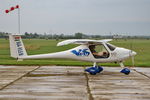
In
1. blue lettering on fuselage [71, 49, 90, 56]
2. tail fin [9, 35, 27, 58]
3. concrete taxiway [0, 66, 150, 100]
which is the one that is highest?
tail fin [9, 35, 27, 58]

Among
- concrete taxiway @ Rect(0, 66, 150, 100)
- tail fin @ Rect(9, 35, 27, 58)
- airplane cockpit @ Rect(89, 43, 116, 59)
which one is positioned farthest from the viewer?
airplane cockpit @ Rect(89, 43, 116, 59)

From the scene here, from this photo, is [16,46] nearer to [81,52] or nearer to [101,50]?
[81,52]

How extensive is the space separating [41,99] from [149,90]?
14.6 feet

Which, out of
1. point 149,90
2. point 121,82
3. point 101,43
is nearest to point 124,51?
point 101,43

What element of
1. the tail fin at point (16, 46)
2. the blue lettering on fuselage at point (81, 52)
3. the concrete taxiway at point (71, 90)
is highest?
the tail fin at point (16, 46)

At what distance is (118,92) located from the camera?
9805 millimetres

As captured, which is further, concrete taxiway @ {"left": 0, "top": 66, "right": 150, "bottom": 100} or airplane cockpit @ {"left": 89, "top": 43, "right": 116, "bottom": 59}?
airplane cockpit @ {"left": 89, "top": 43, "right": 116, "bottom": 59}

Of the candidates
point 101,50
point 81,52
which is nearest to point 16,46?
point 81,52

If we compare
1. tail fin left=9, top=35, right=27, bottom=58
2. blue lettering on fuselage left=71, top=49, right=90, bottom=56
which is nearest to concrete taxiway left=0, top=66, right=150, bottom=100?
tail fin left=9, top=35, right=27, bottom=58

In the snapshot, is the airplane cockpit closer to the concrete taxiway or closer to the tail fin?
the concrete taxiway

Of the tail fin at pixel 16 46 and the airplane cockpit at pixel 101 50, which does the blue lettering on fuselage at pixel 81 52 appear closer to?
the airplane cockpit at pixel 101 50

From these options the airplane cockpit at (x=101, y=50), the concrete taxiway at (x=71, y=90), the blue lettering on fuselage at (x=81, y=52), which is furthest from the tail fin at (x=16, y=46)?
the airplane cockpit at (x=101, y=50)

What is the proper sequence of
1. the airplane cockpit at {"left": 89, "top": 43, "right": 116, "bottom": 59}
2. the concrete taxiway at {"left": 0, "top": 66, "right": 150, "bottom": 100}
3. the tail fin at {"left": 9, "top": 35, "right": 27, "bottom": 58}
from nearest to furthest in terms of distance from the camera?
the concrete taxiway at {"left": 0, "top": 66, "right": 150, "bottom": 100} → the tail fin at {"left": 9, "top": 35, "right": 27, "bottom": 58} → the airplane cockpit at {"left": 89, "top": 43, "right": 116, "bottom": 59}

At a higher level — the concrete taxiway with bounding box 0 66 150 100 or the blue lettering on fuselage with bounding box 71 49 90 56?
the blue lettering on fuselage with bounding box 71 49 90 56
